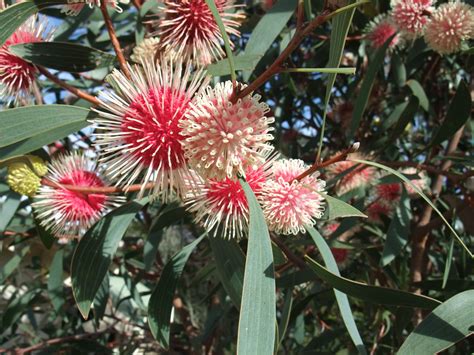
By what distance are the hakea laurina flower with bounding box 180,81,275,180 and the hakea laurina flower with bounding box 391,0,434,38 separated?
89 centimetres

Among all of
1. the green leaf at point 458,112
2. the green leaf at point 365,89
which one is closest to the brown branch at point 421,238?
the green leaf at point 458,112

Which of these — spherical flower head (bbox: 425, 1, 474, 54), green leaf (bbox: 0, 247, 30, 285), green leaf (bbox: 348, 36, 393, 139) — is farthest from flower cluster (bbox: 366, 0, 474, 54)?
green leaf (bbox: 0, 247, 30, 285)

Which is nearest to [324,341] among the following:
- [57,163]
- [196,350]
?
[196,350]

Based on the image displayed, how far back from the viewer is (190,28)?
0.98 metres

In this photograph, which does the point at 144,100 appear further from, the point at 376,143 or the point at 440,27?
the point at 376,143

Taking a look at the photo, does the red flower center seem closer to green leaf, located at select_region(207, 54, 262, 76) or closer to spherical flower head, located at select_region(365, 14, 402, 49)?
green leaf, located at select_region(207, 54, 262, 76)

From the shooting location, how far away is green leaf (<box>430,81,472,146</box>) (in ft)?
3.92

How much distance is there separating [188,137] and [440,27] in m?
0.95

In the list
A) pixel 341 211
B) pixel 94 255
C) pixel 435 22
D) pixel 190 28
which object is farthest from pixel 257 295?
pixel 435 22

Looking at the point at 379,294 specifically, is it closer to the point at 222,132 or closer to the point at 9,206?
the point at 222,132

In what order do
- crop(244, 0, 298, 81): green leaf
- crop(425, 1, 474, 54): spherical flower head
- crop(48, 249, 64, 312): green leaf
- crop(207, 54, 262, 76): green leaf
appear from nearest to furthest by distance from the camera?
crop(207, 54, 262, 76): green leaf, crop(244, 0, 298, 81): green leaf, crop(425, 1, 474, 54): spherical flower head, crop(48, 249, 64, 312): green leaf

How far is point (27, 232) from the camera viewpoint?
180cm

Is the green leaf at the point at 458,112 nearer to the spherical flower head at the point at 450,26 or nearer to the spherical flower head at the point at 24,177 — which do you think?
the spherical flower head at the point at 450,26

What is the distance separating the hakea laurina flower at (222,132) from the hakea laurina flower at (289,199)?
0.14m
